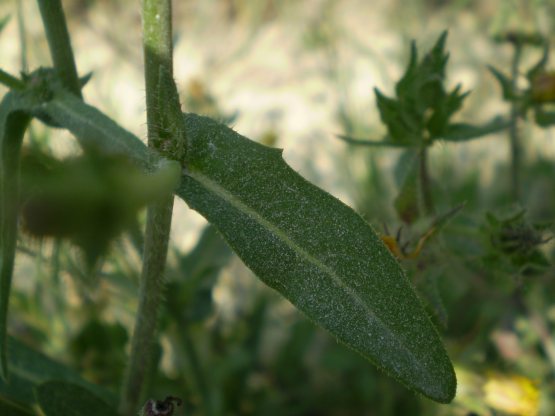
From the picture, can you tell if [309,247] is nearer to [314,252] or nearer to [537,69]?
[314,252]

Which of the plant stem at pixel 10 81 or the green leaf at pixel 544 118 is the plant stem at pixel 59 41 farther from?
the green leaf at pixel 544 118

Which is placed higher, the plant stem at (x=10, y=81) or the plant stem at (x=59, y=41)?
the plant stem at (x=59, y=41)

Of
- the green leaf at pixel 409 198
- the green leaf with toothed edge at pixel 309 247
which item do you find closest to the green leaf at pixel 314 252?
the green leaf with toothed edge at pixel 309 247

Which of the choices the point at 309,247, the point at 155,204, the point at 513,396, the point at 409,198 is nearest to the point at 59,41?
the point at 155,204

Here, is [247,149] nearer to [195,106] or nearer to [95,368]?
[95,368]

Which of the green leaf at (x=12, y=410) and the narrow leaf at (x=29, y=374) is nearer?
the green leaf at (x=12, y=410)

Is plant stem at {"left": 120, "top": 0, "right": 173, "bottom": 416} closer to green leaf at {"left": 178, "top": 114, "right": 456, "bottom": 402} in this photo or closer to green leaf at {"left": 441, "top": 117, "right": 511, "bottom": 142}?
green leaf at {"left": 178, "top": 114, "right": 456, "bottom": 402}

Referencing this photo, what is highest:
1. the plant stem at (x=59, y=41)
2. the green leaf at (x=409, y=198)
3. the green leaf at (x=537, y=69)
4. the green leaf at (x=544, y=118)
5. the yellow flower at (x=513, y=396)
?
the green leaf at (x=537, y=69)

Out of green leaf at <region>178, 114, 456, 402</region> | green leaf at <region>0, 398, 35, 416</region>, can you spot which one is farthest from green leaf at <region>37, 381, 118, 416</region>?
green leaf at <region>178, 114, 456, 402</region>
